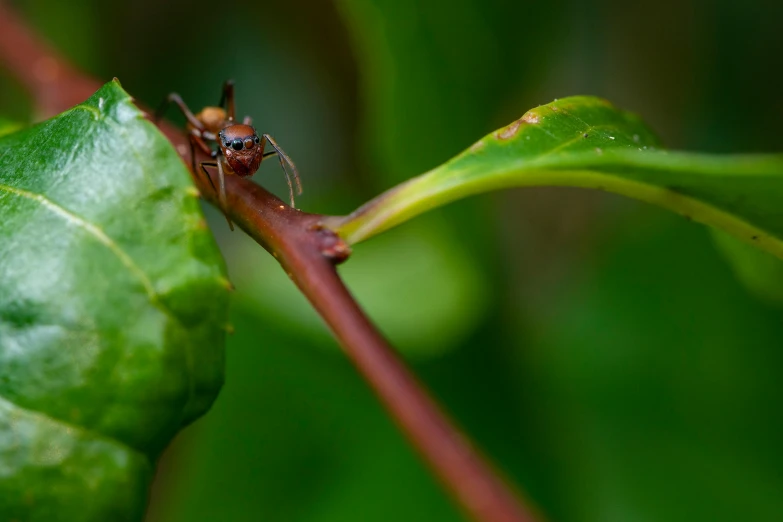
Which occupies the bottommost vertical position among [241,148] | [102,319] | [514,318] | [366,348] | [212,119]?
[514,318]

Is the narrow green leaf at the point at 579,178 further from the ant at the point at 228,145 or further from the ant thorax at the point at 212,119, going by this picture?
the ant thorax at the point at 212,119

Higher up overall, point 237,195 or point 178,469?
point 237,195

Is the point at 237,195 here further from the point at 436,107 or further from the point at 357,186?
the point at 357,186

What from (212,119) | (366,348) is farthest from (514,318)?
(366,348)

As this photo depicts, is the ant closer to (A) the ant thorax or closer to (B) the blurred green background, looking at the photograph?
(A) the ant thorax

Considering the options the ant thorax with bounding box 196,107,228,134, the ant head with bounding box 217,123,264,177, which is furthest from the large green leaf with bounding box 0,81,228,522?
the ant thorax with bounding box 196,107,228,134

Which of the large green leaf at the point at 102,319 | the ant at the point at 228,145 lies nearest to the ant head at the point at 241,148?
the ant at the point at 228,145

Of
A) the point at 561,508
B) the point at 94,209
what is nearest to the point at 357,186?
the point at 561,508

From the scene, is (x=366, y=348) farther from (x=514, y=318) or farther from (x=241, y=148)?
(x=514, y=318)
